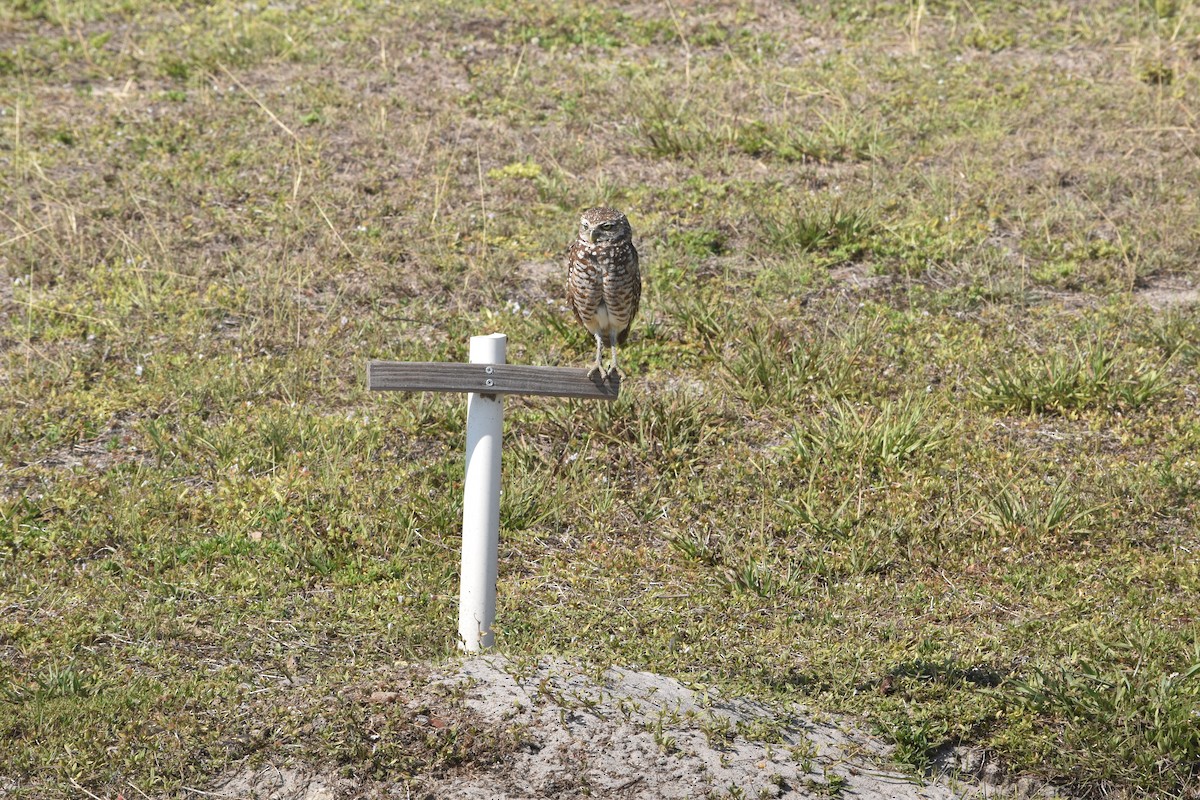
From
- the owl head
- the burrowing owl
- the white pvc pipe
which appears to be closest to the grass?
the white pvc pipe

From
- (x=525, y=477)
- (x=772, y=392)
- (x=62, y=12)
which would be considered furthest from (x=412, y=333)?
(x=62, y=12)

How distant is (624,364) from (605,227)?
2261mm

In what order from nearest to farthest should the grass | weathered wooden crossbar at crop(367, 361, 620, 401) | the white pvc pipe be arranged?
weathered wooden crossbar at crop(367, 361, 620, 401), the white pvc pipe, the grass

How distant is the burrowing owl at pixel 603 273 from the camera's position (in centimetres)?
599

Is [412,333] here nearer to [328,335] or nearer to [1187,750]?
[328,335]

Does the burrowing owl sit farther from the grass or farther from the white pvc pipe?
the grass

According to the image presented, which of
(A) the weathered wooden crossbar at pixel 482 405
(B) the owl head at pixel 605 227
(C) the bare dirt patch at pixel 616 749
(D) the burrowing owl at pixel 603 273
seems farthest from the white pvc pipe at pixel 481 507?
(B) the owl head at pixel 605 227

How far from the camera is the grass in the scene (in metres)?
5.45

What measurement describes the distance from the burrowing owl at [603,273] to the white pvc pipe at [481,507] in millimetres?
765

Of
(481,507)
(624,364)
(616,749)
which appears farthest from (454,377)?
(624,364)

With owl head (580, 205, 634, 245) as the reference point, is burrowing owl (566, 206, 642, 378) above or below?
below

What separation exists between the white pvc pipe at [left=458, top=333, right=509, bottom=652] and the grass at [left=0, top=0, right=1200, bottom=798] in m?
0.30

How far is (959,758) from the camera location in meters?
5.10

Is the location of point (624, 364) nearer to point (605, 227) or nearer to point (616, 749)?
point (605, 227)
